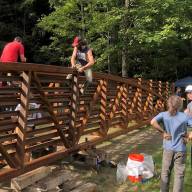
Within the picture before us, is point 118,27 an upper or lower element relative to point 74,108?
upper

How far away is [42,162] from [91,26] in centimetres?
1509

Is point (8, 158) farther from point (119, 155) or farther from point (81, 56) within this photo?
point (119, 155)

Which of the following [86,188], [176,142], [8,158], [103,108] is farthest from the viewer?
[103,108]

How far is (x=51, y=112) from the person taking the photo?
737 cm

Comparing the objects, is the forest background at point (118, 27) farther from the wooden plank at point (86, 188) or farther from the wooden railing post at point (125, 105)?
the wooden plank at point (86, 188)

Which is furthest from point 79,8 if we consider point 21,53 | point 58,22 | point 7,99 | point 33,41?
point 7,99

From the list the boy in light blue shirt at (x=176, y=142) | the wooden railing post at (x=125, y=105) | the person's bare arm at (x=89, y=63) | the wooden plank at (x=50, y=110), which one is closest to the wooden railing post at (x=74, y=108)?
the person's bare arm at (x=89, y=63)

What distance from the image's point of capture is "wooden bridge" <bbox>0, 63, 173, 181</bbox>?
6.27 m

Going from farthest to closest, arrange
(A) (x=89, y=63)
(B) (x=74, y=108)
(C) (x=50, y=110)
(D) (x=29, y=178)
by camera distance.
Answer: (A) (x=89, y=63)
(B) (x=74, y=108)
(C) (x=50, y=110)
(D) (x=29, y=178)

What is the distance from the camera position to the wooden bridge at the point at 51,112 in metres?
6.27

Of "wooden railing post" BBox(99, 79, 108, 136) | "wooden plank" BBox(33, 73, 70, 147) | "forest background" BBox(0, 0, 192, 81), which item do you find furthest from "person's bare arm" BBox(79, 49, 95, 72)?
"forest background" BBox(0, 0, 192, 81)

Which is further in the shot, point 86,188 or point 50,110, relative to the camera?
point 50,110

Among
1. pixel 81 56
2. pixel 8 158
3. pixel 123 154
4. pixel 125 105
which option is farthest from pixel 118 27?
pixel 8 158

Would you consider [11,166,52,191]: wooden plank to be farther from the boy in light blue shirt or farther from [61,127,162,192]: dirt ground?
the boy in light blue shirt
